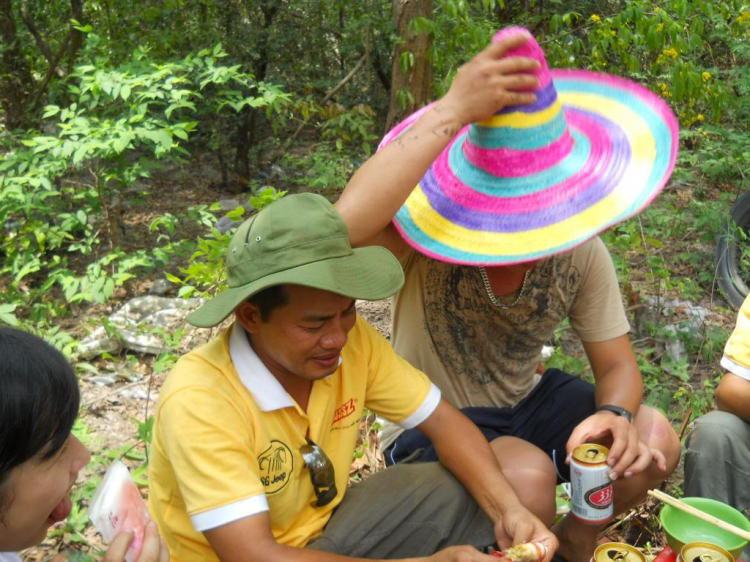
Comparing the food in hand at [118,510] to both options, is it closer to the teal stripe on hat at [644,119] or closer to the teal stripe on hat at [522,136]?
the teal stripe on hat at [522,136]

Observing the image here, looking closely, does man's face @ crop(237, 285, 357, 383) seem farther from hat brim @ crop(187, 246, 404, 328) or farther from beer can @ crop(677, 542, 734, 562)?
beer can @ crop(677, 542, 734, 562)

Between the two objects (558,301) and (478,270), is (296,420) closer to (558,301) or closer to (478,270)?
(478,270)

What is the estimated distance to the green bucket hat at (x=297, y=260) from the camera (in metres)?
1.72

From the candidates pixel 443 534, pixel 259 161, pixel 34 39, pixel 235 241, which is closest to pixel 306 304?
pixel 235 241

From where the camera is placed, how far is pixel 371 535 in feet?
6.62

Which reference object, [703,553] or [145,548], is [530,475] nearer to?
[703,553]

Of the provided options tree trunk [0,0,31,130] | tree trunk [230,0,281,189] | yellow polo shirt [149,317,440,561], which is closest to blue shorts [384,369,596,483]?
yellow polo shirt [149,317,440,561]

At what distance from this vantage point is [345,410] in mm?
2062

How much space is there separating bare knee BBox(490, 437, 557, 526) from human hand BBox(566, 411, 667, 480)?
12 centimetres

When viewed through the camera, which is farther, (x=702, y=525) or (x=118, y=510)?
(x=702, y=525)

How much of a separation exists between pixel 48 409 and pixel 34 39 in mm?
5565

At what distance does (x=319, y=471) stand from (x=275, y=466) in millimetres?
136

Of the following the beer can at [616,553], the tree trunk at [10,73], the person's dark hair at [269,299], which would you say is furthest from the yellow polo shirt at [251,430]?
the tree trunk at [10,73]

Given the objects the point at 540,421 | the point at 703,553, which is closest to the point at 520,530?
the point at 703,553
